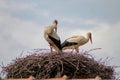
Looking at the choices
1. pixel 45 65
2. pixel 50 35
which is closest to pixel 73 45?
pixel 50 35

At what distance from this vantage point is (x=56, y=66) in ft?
31.7

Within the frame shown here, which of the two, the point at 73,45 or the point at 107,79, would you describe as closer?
the point at 107,79

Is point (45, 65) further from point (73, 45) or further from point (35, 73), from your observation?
point (73, 45)

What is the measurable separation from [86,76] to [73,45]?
114 cm

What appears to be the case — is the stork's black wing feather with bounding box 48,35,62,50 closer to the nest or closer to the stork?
the stork

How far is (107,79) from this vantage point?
983cm

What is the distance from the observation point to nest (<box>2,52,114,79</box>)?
31.7 ft

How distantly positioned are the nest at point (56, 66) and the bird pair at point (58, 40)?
517mm

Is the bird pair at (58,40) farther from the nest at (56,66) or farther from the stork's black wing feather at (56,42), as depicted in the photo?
the nest at (56,66)

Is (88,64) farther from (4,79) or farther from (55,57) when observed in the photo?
(4,79)

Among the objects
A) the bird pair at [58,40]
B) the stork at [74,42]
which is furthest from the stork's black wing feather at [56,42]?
the stork at [74,42]

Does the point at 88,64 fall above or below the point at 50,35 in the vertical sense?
below

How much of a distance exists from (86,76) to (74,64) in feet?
1.44

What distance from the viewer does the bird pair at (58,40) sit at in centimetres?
1048
